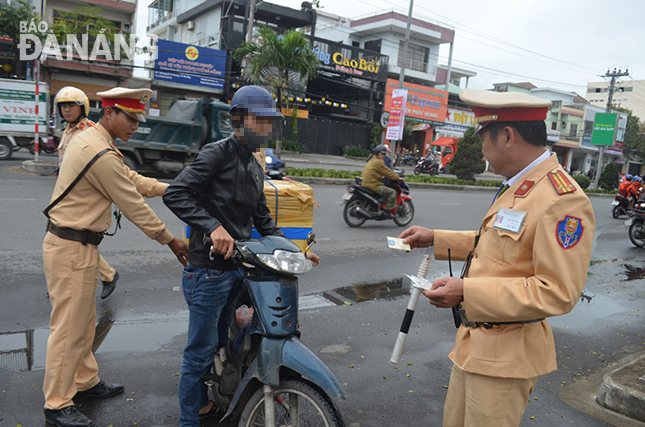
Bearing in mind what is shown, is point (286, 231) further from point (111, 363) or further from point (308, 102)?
point (308, 102)

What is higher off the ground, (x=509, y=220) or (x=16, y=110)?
(x=16, y=110)

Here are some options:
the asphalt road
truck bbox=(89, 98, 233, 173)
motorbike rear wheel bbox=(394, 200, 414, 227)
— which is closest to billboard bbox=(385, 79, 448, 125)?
truck bbox=(89, 98, 233, 173)

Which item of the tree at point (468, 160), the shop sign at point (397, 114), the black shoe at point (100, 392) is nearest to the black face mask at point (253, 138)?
the black shoe at point (100, 392)

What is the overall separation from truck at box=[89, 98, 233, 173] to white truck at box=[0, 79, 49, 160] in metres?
3.62

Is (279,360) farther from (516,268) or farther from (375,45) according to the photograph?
(375,45)

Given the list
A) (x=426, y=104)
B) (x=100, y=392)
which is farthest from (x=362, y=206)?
(x=426, y=104)

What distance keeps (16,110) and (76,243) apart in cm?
1468

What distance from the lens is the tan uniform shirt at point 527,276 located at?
164 cm

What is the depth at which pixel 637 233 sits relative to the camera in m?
10.9

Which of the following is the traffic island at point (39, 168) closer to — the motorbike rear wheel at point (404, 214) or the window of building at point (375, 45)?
the motorbike rear wheel at point (404, 214)

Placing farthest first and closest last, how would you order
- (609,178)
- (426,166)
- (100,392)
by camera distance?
(609,178)
(426,166)
(100,392)

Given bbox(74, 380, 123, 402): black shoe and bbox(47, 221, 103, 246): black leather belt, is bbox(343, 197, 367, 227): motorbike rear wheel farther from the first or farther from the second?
bbox(47, 221, 103, 246): black leather belt

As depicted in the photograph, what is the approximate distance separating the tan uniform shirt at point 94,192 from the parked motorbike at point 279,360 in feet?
2.69

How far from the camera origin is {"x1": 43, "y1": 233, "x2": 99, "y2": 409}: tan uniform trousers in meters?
2.68
